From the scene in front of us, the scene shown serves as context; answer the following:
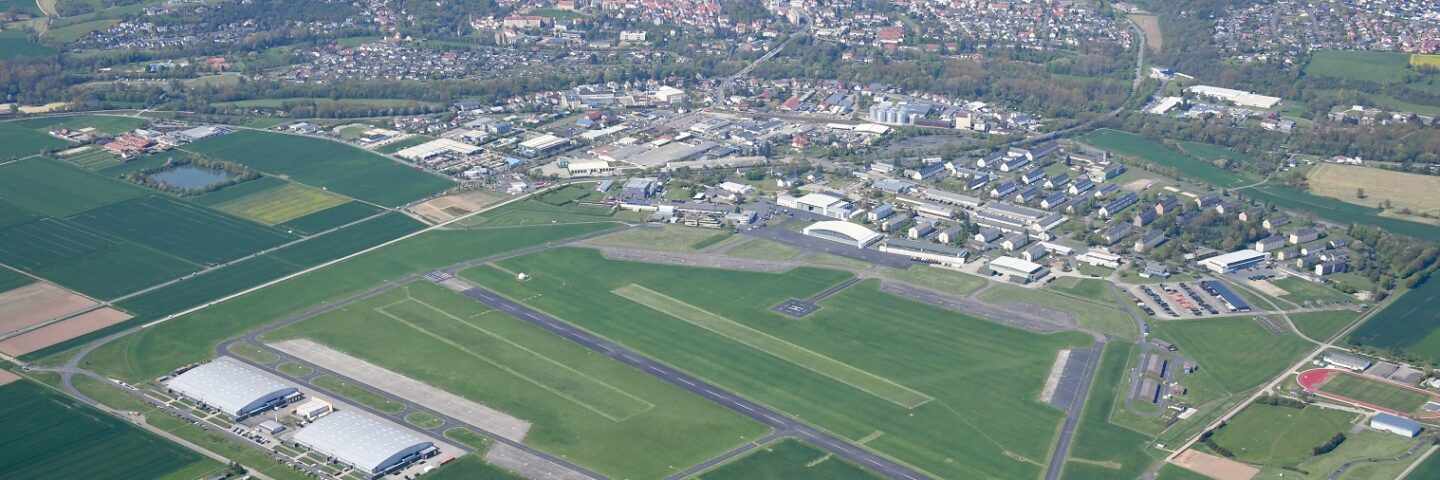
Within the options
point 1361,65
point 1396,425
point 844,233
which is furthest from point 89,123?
point 1361,65

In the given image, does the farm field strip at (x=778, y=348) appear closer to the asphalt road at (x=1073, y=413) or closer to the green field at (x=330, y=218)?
the asphalt road at (x=1073, y=413)

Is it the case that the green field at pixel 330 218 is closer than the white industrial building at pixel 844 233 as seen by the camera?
No

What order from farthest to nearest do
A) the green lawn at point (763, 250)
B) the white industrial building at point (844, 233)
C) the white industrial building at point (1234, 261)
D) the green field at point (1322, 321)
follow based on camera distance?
the white industrial building at point (844, 233) → the green lawn at point (763, 250) → the white industrial building at point (1234, 261) → the green field at point (1322, 321)

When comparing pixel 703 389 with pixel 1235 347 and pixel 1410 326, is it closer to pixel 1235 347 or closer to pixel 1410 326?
pixel 1235 347

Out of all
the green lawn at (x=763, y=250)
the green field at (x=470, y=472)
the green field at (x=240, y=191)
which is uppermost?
the green field at (x=470, y=472)

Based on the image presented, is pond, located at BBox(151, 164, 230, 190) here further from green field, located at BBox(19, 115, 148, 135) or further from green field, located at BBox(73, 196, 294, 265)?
green field, located at BBox(19, 115, 148, 135)

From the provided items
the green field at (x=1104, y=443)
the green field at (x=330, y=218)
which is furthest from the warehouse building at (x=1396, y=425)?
the green field at (x=330, y=218)

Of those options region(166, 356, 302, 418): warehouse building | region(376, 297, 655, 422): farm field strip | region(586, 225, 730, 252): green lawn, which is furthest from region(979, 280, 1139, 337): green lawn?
region(166, 356, 302, 418): warehouse building
